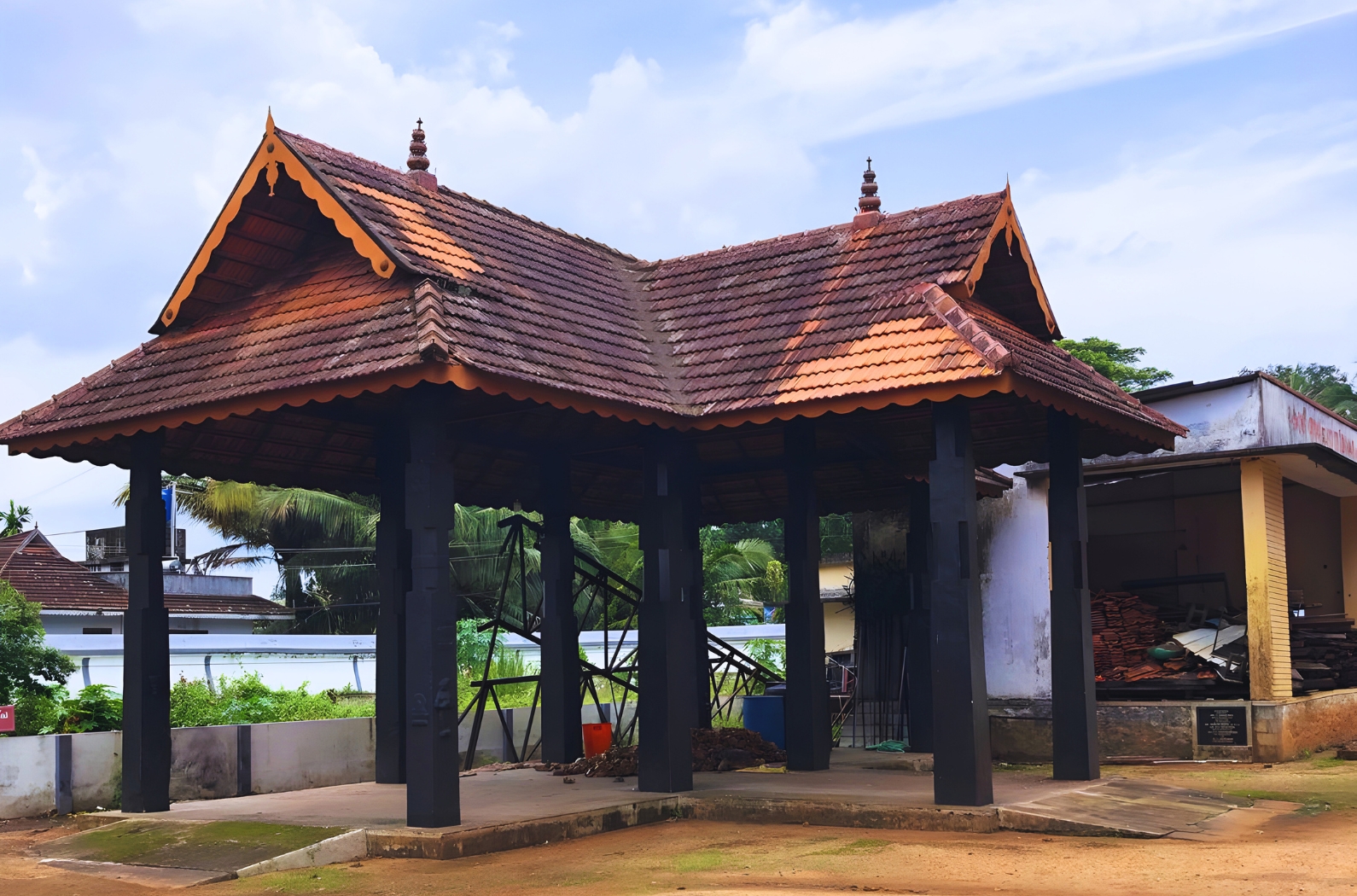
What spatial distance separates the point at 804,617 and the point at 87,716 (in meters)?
7.14

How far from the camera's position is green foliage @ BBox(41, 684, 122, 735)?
1307 cm

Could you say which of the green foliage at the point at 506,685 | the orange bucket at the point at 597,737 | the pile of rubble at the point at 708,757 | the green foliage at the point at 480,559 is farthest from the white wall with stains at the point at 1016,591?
the green foliage at the point at 480,559

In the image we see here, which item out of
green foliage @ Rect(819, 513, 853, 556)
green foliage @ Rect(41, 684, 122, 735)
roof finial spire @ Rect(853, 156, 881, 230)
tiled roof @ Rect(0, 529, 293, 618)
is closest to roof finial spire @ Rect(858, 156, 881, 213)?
roof finial spire @ Rect(853, 156, 881, 230)

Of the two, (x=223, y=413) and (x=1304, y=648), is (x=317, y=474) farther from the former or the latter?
(x=1304, y=648)

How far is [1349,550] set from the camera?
20.1 m

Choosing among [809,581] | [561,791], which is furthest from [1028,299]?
[561,791]

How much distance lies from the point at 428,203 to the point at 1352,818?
9.15 meters

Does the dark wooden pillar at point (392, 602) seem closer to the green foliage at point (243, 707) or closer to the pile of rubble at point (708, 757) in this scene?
the pile of rubble at point (708, 757)

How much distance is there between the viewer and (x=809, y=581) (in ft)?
41.4

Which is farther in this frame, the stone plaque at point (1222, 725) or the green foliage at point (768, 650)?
the green foliage at point (768, 650)

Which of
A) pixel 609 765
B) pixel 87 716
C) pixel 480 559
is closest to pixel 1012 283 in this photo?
pixel 609 765

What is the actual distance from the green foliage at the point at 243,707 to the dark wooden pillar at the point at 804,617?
18.8ft

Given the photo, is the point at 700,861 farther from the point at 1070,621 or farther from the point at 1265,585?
the point at 1265,585

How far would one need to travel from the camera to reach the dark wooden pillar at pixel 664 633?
11164 mm
